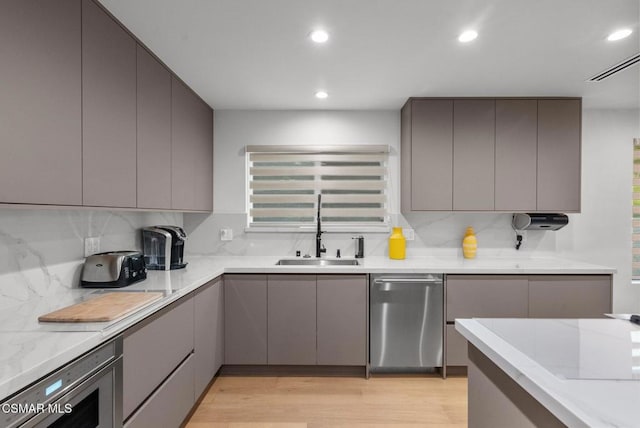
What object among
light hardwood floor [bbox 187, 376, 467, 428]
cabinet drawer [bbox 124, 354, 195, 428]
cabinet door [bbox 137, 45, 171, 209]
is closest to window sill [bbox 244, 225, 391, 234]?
cabinet door [bbox 137, 45, 171, 209]

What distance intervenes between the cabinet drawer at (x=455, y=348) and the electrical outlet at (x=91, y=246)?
260 cm

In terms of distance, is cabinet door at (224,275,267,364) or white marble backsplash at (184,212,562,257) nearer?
cabinet door at (224,275,267,364)

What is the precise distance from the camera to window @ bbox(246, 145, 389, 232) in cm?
322

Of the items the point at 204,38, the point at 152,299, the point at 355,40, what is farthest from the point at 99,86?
the point at 355,40

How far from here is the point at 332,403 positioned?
2.31 metres

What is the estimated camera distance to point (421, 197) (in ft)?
9.50

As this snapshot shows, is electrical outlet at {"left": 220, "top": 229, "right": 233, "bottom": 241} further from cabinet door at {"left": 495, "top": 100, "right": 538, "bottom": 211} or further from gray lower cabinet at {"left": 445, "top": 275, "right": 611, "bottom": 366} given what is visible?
cabinet door at {"left": 495, "top": 100, "right": 538, "bottom": 211}

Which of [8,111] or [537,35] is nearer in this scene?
[8,111]

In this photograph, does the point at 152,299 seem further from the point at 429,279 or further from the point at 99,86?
the point at 429,279

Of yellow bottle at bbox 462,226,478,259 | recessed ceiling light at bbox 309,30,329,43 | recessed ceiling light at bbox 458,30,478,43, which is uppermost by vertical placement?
recessed ceiling light at bbox 458,30,478,43

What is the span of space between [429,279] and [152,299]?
6.45 feet

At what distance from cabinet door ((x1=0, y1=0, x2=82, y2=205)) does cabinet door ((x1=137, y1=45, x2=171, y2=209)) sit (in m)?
0.51

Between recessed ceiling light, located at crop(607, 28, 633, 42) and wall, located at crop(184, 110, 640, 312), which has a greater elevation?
recessed ceiling light, located at crop(607, 28, 633, 42)

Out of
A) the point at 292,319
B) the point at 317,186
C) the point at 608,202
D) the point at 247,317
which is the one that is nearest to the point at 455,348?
the point at 292,319
